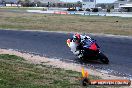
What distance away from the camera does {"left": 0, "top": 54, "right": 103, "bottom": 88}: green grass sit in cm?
1054

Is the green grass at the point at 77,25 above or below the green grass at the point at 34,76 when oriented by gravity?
below

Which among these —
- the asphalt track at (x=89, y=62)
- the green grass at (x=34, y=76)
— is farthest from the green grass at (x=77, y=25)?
the green grass at (x=34, y=76)

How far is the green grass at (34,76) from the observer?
415 inches

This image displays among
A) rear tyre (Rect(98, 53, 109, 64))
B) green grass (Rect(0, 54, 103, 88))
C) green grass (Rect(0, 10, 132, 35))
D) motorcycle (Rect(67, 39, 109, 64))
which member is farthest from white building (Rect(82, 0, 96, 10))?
green grass (Rect(0, 54, 103, 88))

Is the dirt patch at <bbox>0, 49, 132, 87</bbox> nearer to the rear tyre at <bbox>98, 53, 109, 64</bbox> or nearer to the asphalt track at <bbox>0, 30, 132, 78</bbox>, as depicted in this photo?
the asphalt track at <bbox>0, 30, 132, 78</bbox>

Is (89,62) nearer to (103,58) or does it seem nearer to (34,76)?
(103,58)

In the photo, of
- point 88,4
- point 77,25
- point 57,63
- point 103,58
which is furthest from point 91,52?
point 88,4

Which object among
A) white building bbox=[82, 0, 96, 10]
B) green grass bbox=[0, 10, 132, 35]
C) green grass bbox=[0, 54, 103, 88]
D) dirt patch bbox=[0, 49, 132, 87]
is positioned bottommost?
white building bbox=[82, 0, 96, 10]

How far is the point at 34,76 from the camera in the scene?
11.9 m

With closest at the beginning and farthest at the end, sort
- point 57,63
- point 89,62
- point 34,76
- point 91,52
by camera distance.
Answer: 1. point 34,76
2. point 57,63
3. point 91,52
4. point 89,62

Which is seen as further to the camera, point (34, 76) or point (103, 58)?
point (103, 58)

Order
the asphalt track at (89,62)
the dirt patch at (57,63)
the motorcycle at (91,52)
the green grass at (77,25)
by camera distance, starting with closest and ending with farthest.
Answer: the dirt patch at (57,63)
the asphalt track at (89,62)
the motorcycle at (91,52)
the green grass at (77,25)

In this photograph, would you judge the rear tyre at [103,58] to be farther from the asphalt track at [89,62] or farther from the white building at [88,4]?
the white building at [88,4]

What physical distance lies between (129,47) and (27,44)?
6.32 m
